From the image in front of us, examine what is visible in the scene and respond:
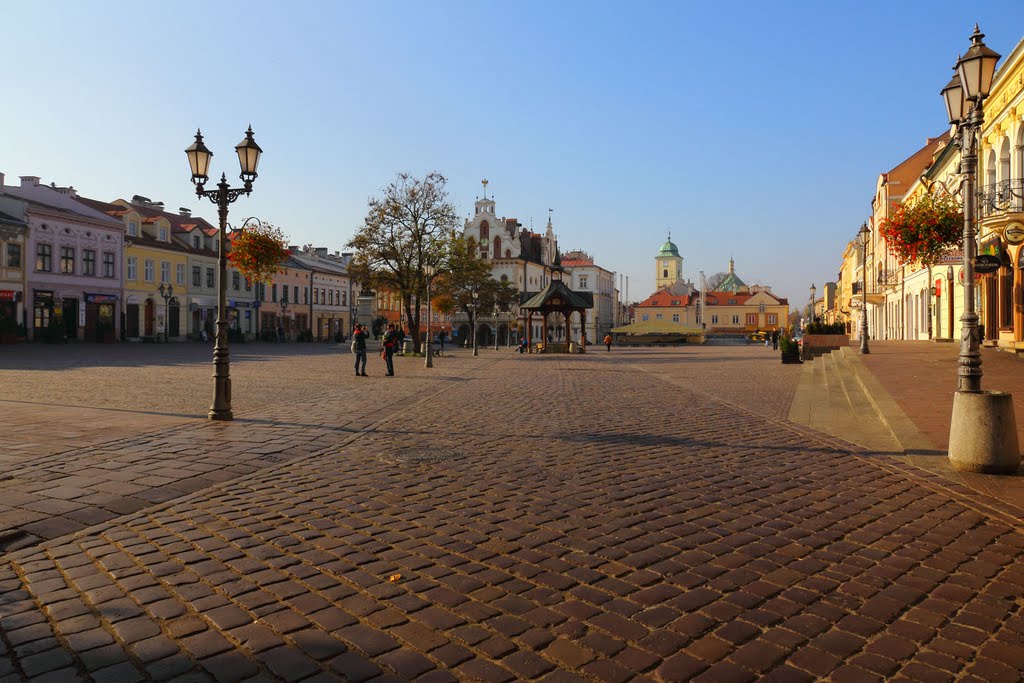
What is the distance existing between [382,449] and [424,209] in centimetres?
3182

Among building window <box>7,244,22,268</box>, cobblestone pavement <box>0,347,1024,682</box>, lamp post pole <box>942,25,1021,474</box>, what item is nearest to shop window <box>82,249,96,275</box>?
building window <box>7,244,22,268</box>

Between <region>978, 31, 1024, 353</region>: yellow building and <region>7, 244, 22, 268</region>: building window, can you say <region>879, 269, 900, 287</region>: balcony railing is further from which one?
<region>7, 244, 22, 268</region>: building window

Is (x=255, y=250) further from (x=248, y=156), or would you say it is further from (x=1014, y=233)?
(x=1014, y=233)

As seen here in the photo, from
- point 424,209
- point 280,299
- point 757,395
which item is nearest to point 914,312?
point 424,209

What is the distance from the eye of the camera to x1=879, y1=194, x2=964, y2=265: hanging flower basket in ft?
58.2

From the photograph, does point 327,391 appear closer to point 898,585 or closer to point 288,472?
point 288,472

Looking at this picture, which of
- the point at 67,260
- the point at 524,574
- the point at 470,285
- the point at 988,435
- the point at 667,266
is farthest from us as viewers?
the point at 667,266

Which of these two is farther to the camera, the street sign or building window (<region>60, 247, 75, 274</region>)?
building window (<region>60, 247, 75, 274</region>)

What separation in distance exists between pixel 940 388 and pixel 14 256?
47186 mm

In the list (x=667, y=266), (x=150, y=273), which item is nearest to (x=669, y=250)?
(x=667, y=266)

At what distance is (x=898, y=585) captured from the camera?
4.47 m

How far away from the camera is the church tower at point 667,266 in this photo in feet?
517

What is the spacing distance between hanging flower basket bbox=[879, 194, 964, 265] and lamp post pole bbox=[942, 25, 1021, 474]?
10038 millimetres

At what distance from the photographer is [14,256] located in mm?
42781
